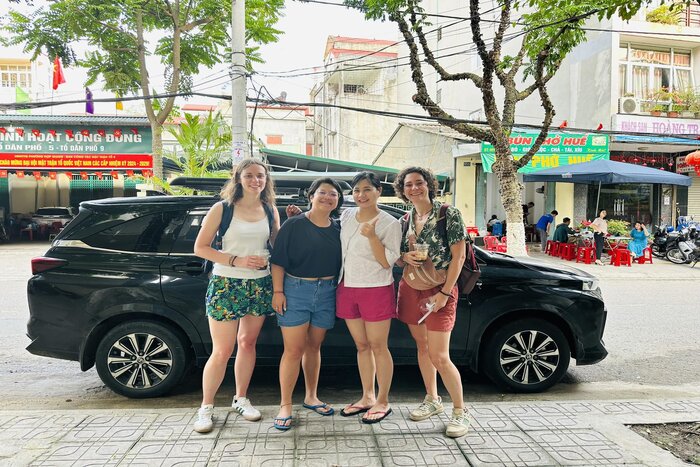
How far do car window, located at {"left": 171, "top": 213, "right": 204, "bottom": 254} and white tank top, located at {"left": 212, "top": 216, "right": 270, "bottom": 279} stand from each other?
32.8 inches

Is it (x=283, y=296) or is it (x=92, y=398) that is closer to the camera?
(x=283, y=296)

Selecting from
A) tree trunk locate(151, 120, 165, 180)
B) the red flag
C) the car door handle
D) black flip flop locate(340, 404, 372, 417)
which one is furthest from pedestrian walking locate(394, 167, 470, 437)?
the red flag

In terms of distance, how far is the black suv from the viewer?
13.0ft

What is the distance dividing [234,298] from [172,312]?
0.92 metres

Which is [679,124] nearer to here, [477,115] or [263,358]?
[477,115]

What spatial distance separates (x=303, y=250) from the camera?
3.30 metres

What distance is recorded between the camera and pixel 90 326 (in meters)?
3.95

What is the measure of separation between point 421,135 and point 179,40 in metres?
10.4

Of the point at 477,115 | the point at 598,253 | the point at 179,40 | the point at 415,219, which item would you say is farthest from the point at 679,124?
the point at 415,219

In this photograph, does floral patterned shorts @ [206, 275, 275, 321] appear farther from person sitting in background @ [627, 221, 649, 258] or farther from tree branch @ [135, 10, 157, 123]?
person sitting in background @ [627, 221, 649, 258]

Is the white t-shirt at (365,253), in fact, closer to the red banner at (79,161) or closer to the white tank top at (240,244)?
the white tank top at (240,244)

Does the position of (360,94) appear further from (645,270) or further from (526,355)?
(526,355)

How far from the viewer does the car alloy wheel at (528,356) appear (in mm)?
4137

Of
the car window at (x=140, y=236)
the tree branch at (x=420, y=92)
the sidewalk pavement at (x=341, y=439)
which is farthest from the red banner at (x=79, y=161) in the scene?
the sidewalk pavement at (x=341, y=439)
